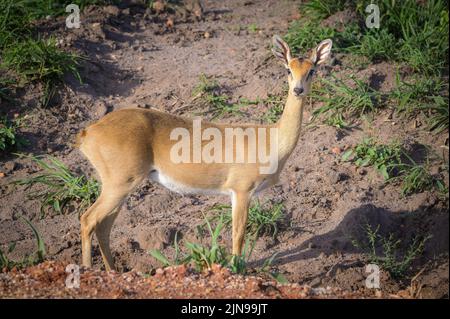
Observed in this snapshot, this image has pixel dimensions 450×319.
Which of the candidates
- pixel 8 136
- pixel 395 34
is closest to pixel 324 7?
pixel 395 34

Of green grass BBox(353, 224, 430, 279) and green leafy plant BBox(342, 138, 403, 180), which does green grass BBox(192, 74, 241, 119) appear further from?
green grass BBox(353, 224, 430, 279)

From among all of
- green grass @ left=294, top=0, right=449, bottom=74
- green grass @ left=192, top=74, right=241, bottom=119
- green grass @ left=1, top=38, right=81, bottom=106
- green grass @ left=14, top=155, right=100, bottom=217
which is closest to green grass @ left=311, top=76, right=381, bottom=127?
green grass @ left=294, top=0, right=449, bottom=74

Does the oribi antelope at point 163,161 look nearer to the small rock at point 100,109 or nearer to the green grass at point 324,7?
the small rock at point 100,109

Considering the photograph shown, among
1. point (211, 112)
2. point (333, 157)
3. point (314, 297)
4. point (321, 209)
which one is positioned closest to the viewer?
point (314, 297)

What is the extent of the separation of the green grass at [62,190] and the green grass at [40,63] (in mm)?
1470

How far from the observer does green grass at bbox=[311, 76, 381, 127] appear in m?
9.37

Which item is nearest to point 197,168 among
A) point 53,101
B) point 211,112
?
point 211,112

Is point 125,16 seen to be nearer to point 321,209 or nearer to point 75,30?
point 75,30

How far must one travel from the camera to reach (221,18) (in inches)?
466

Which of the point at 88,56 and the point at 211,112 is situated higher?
the point at 88,56

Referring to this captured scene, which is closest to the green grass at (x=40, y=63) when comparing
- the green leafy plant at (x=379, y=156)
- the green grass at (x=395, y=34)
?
the green grass at (x=395, y=34)

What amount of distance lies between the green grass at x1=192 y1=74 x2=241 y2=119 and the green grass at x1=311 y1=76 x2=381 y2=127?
1146 millimetres

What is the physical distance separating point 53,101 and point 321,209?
406 cm

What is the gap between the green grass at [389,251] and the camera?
726 centimetres
